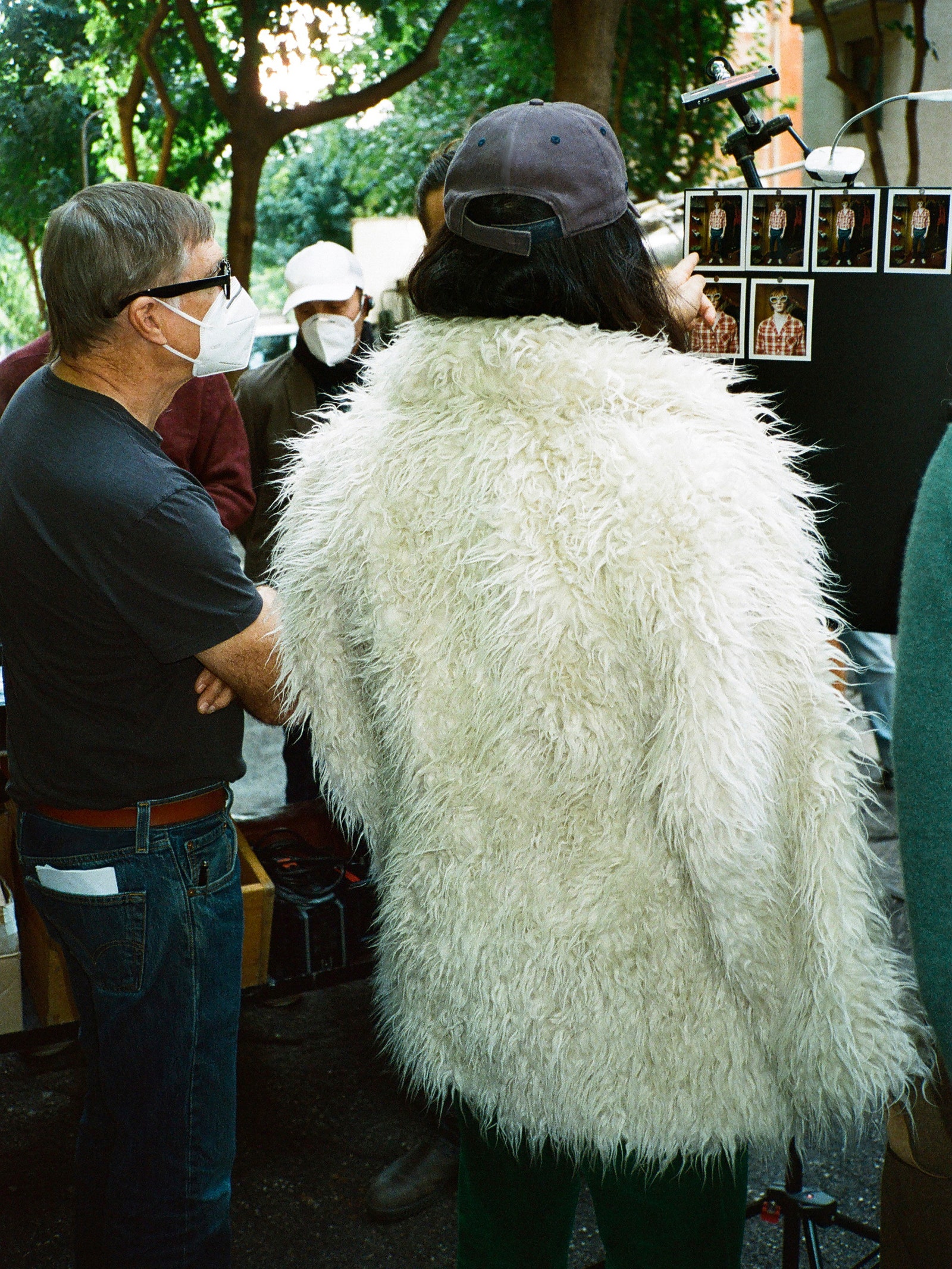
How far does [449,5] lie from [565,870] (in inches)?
332

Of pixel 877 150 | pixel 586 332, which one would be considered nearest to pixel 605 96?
pixel 877 150

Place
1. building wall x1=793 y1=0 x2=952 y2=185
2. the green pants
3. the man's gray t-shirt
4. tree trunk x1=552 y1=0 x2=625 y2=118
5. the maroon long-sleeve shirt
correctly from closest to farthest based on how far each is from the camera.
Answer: the green pants → the man's gray t-shirt → the maroon long-sleeve shirt → tree trunk x1=552 y1=0 x2=625 y2=118 → building wall x1=793 y1=0 x2=952 y2=185

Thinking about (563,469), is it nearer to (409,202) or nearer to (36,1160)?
(36,1160)

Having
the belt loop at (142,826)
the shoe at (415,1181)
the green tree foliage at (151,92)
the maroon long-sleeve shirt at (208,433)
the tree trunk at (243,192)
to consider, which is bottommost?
the shoe at (415,1181)

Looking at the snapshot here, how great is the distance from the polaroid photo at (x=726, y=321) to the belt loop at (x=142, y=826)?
52.7 inches

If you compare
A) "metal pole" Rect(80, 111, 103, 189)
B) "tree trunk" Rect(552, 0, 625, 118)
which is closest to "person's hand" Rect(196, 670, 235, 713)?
"tree trunk" Rect(552, 0, 625, 118)

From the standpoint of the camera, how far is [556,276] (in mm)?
1279

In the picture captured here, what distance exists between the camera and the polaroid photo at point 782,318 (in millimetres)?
2242

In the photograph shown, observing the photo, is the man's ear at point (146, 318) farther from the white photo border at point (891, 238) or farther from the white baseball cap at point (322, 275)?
the white baseball cap at point (322, 275)

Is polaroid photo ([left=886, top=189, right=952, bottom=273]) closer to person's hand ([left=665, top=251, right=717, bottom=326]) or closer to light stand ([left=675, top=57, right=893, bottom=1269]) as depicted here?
light stand ([left=675, top=57, right=893, bottom=1269])

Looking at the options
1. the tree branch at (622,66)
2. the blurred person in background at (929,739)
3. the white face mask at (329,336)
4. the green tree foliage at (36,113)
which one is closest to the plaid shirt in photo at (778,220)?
the blurred person in background at (929,739)

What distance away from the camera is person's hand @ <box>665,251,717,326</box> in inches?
64.3

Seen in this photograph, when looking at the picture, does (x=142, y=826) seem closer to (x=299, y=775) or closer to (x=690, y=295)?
(x=690, y=295)

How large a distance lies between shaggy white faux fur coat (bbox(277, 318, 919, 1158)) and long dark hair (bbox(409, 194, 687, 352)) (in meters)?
0.04
